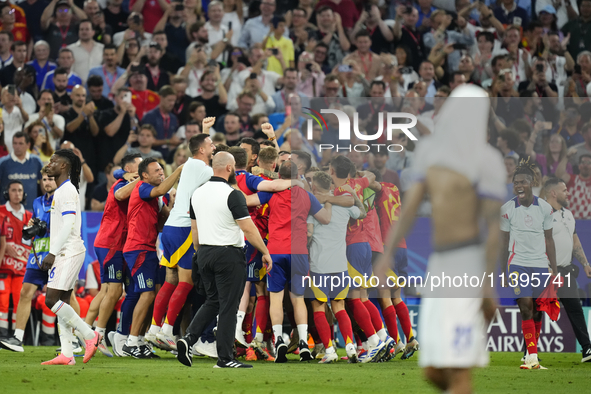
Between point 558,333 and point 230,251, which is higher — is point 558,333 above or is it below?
below

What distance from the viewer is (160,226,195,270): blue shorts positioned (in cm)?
1005

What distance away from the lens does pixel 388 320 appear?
10938 mm

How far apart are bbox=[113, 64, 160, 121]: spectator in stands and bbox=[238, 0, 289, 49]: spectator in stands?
117 inches

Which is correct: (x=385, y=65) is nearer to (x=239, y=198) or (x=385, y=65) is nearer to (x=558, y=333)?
(x=558, y=333)

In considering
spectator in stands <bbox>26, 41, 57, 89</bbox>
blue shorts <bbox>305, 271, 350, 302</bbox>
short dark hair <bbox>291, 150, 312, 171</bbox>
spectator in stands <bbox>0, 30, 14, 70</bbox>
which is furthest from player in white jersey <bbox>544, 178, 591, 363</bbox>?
spectator in stands <bbox>0, 30, 14, 70</bbox>

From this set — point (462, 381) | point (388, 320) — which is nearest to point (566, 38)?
point (388, 320)

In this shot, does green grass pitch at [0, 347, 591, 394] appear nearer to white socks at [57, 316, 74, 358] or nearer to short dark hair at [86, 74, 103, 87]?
white socks at [57, 316, 74, 358]

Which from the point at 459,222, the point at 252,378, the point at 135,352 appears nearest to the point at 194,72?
the point at 135,352

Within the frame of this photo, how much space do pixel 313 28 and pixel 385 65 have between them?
2558 mm

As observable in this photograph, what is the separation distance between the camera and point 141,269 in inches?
408

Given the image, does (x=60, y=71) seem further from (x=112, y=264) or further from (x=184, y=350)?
(x=184, y=350)

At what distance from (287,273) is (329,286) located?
577 mm

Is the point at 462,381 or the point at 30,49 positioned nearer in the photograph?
the point at 462,381

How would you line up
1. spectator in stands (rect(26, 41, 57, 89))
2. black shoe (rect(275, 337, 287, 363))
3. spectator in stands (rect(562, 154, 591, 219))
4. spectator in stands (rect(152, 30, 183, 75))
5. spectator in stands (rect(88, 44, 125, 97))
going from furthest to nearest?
1. spectator in stands (rect(152, 30, 183, 75))
2. spectator in stands (rect(26, 41, 57, 89))
3. spectator in stands (rect(88, 44, 125, 97))
4. spectator in stands (rect(562, 154, 591, 219))
5. black shoe (rect(275, 337, 287, 363))
